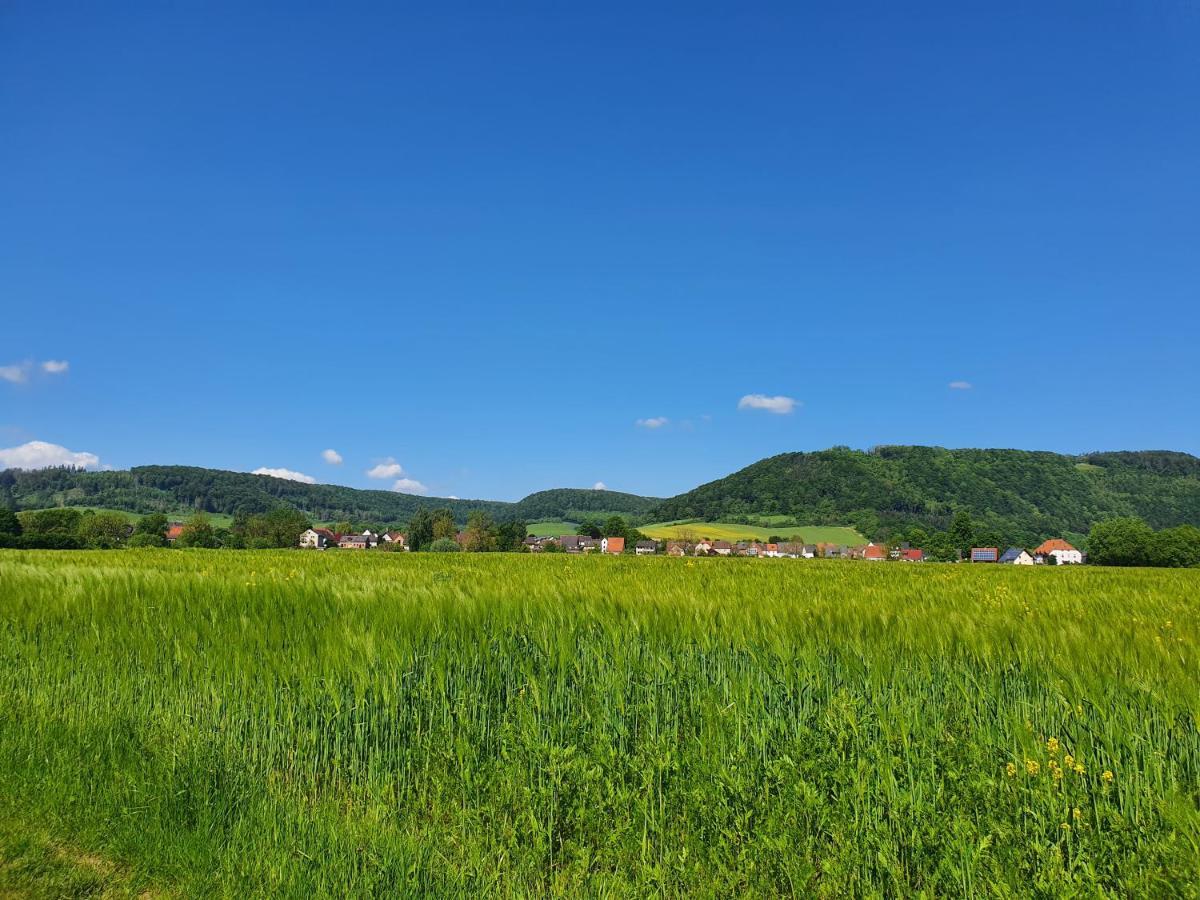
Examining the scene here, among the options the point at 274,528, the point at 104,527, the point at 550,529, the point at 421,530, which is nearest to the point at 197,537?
the point at 274,528

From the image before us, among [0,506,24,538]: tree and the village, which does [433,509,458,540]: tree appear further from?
[0,506,24,538]: tree

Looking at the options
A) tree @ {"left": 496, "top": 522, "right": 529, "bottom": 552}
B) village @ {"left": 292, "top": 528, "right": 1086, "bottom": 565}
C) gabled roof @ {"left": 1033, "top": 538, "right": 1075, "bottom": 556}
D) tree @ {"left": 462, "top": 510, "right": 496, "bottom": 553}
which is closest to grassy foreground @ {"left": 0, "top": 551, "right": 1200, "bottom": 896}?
tree @ {"left": 462, "top": 510, "right": 496, "bottom": 553}

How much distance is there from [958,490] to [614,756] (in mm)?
161864

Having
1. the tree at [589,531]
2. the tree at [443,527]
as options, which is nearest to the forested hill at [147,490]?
the tree at [443,527]

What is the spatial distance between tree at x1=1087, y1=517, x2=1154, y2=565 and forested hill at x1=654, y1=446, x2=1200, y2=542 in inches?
1784

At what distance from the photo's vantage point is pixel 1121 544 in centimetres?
7106

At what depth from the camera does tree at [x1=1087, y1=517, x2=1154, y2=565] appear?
6756 centimetres

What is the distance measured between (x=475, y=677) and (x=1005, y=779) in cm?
351

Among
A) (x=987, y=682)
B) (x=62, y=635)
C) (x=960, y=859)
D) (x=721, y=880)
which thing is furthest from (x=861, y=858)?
(x=62, y=635)

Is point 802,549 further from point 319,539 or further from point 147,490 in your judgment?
point 147,490

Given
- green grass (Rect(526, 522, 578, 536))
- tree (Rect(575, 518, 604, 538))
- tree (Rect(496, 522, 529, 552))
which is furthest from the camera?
green grass (Rect(526, 522, 578, 536))

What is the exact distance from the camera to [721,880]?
3.50 m

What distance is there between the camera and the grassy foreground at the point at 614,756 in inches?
126

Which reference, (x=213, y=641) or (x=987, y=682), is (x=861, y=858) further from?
(x=213, y=641)
